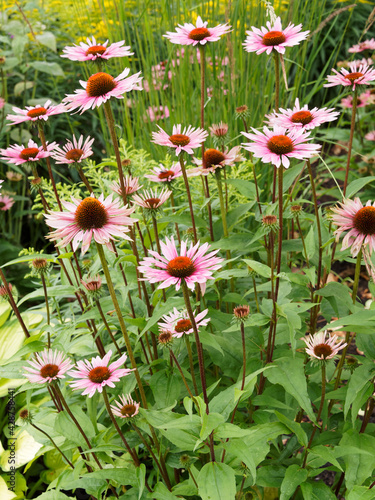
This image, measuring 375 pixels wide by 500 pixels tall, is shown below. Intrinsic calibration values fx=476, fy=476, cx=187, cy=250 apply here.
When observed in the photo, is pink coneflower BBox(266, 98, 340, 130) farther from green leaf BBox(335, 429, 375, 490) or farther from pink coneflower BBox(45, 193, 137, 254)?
green leaf BBox(335, 429, 375, 490)

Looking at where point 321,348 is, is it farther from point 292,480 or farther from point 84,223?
point 84,223

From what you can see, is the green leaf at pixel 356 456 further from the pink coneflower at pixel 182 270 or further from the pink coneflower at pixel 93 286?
the pink coneflower at pixel 93 286

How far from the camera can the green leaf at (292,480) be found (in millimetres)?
1010

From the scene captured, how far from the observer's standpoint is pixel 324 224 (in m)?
1.38

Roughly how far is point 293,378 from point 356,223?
0.36 meters

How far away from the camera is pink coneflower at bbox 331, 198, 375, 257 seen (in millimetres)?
952

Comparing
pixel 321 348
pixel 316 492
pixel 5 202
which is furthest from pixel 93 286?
pixel 5 202

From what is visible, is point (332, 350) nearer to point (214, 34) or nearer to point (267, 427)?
point (267, 427)

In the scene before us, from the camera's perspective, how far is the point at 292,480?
3.40ft

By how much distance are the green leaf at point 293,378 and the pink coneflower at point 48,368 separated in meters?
0.45

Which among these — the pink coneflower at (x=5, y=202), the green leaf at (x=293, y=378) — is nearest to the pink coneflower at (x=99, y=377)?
the green leaf at (x=293, y=378)

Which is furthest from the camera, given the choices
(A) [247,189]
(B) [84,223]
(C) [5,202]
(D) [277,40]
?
(C) [5,202]

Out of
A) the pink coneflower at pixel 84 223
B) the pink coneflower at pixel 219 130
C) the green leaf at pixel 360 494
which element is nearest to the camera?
the pink coneflower at pixel 84 223

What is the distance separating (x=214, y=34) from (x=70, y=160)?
1.68 feet
